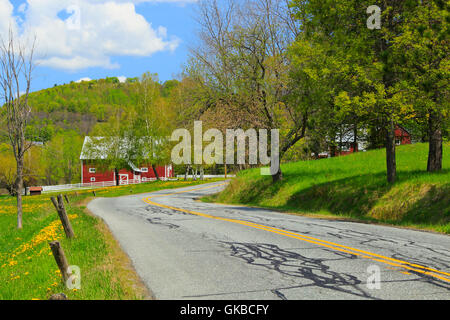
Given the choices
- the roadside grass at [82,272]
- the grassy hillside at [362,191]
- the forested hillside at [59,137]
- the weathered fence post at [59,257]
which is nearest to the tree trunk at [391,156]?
the grassy hillside at [362,191]

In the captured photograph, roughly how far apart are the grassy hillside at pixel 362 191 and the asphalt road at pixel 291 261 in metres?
2.86

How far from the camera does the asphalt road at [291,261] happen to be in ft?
19.3

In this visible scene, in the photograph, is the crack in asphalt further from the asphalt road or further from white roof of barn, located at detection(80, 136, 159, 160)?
→ white roof of barn, located at detection(80, 136, 159, 160)

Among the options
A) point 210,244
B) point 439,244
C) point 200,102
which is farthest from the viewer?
point 200,102

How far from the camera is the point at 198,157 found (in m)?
53.9

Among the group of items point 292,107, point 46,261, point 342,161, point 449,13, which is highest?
point 449,13

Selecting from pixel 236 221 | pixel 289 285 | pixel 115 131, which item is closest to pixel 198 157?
pixel 115 131

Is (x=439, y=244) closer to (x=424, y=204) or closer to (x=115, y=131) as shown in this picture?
(x=424, y=204)

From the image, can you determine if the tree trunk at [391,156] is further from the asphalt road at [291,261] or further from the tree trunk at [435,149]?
the asphalt road at [291,261]

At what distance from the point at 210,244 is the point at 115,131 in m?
56.8

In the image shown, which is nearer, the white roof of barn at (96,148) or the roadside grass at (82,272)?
the roadside grass at (82,272)

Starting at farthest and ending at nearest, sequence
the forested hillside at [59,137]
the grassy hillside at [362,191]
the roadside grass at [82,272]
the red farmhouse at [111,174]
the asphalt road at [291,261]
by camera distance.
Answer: the red farmhouse at [111,174] < the forested hillside at [59,137] < the grassy hillside at [362,191] < the roadside grass at [82,272] < the asphalt road at [291,261]

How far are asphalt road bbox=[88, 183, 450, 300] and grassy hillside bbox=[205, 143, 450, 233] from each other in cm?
286

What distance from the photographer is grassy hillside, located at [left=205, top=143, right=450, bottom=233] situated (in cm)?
1406
